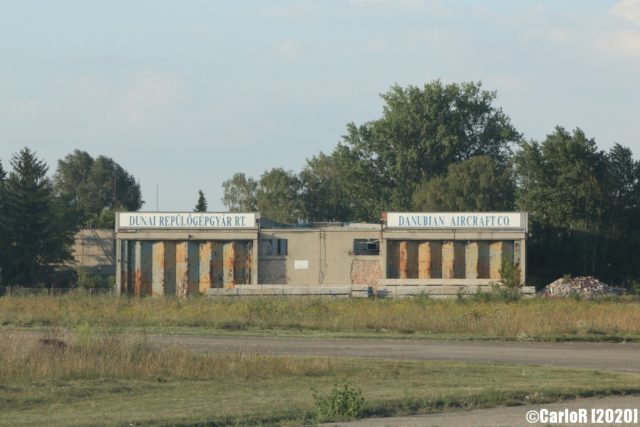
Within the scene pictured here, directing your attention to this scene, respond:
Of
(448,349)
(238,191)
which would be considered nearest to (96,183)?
(238,191)

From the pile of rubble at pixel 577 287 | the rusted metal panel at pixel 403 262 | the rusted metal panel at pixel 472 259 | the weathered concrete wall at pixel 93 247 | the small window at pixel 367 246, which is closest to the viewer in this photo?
the pile of rubble at pixel 577 287

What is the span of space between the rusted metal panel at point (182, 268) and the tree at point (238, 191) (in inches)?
2778

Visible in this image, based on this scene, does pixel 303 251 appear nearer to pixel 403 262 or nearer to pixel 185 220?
pixel 403 262

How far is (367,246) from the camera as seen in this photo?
72.9 metres

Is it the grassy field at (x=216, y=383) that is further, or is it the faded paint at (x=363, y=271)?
the faded paint at (x=363, y=271)

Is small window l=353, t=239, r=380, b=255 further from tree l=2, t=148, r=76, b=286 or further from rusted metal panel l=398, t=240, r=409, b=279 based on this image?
tree l=2, t=148, r=76, b=286

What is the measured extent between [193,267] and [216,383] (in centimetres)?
4619

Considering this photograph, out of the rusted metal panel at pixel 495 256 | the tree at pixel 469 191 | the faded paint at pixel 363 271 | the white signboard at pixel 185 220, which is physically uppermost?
the tree at pixel 469 191

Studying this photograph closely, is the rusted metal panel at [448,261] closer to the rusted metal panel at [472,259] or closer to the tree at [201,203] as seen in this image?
the rusted metal panel at [472,259]

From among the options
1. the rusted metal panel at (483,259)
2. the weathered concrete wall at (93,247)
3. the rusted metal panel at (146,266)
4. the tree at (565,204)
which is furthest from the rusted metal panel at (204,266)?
the weathered concrete wall at (93,247)

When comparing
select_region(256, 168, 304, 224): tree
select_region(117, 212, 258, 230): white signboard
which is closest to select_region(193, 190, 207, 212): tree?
select_region(256, 168, 304, 224): tree

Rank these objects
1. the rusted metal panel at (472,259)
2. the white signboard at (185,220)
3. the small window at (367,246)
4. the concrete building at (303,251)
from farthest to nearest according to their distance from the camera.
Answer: the small window at (367,246)
the white signboard at (185,220)
the concrete building at (303,251)
the rusted metal panel at (472,259)

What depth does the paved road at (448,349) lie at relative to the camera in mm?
33344

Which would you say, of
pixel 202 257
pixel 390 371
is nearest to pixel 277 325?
pixel 390 371
